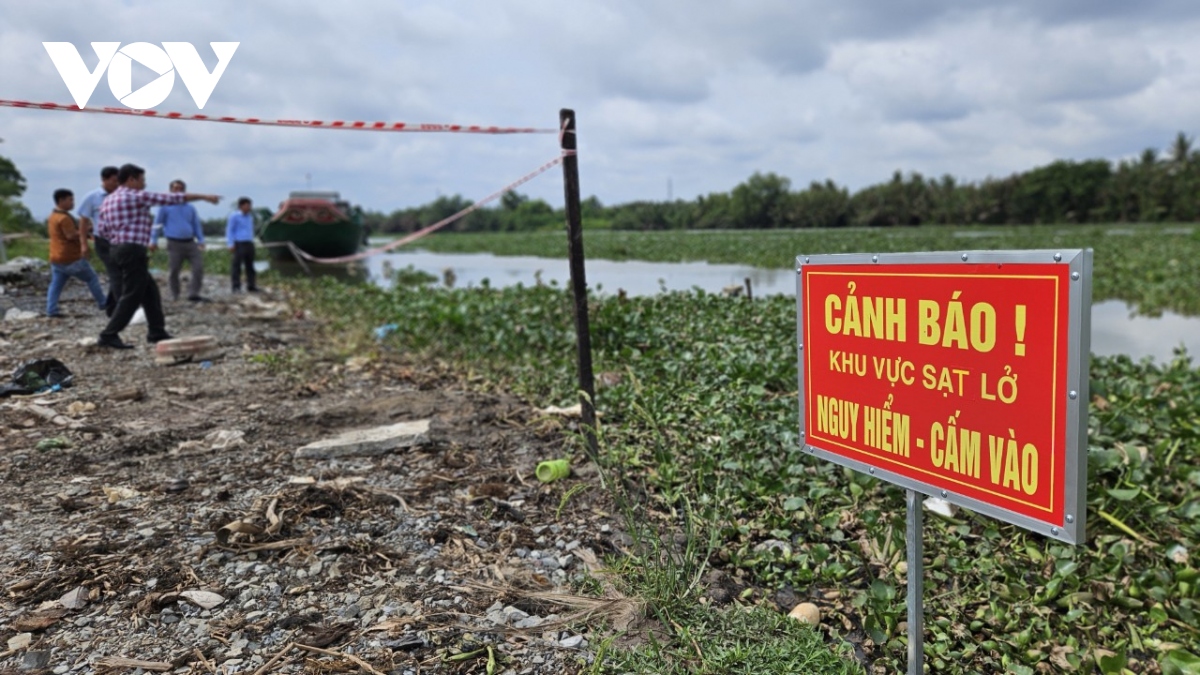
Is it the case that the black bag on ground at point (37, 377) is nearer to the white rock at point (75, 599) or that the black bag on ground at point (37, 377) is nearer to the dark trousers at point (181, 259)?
the white rock at point (75, 599)

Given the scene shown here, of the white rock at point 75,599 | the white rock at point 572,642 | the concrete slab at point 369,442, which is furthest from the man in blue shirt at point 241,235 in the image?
the white rock at point 572,642

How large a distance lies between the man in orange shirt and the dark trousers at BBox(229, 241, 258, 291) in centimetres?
422

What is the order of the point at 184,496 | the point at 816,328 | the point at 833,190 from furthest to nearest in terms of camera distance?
the point at 833,190, the point at 184,496, the point at 816,328

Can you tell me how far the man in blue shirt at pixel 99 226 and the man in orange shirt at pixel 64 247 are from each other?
0.49 feet

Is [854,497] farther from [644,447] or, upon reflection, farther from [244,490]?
[244,490]

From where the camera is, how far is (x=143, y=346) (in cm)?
693

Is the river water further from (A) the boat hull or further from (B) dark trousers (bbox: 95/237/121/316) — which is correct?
(B) dark trousers (bbox: 95/237/121/316)

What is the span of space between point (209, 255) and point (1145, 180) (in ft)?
179

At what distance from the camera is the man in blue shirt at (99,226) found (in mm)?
7172

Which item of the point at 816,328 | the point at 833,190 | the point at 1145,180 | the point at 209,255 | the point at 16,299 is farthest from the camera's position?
the point at 833,190

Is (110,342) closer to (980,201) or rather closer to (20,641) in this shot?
(20,641)

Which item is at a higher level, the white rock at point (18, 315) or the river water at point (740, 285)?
the white rock at point (18, 315)

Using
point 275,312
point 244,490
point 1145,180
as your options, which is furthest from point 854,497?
point 1145,180

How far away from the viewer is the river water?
9.34m
